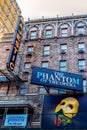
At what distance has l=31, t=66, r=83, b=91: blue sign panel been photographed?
2866cm

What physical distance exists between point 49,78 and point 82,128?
7647mm

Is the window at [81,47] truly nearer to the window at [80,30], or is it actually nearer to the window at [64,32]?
the window at [80,30]

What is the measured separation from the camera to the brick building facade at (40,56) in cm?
2988

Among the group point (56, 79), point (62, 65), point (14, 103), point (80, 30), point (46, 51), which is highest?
point (80, 30)

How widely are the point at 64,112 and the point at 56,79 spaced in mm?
4472

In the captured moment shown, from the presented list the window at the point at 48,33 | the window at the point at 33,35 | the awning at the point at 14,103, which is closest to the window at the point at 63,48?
the window at the point at 48,33

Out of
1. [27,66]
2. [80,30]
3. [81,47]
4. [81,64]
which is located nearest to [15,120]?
[27,66]

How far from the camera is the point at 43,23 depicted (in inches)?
1556

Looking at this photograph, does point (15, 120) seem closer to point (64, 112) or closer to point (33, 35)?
point (64, 112)

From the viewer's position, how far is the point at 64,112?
2828 cm

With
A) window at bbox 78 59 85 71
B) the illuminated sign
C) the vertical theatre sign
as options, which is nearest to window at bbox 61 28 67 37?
window at bbox 78 59 85 71

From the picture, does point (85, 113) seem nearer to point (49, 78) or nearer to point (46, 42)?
point (49, 78)

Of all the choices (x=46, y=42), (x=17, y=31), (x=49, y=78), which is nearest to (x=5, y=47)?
(x=17, y=31)

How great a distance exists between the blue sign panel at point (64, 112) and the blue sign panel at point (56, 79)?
5.43 feet
